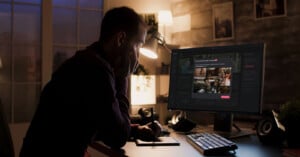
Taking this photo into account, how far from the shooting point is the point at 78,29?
3721mm

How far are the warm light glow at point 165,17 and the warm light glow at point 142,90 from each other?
540 mm

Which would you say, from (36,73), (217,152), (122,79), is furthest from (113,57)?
(36,73)

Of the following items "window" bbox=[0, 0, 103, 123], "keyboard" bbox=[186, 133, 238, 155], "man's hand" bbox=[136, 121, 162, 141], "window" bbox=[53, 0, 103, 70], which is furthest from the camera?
"window" bbox=[53, 0, 103, 70]

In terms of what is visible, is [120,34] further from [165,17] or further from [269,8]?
[165,17]

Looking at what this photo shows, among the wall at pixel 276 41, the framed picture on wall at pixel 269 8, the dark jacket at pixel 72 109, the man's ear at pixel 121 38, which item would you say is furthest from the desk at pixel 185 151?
the framed picture on wall at pixel 269 8

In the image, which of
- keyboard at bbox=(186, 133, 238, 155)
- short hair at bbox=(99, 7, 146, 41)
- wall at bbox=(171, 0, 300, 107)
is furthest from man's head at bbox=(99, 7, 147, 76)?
wall at bbox=(171, 0, 300, 107)

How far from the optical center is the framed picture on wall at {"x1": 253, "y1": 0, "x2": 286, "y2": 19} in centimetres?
232

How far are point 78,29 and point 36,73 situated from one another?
2.15 feet

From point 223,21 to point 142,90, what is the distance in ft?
3.32

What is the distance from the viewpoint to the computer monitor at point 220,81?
1.77 metres

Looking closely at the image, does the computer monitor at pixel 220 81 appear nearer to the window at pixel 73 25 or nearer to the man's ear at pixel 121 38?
the man's ear at pixel 121 38

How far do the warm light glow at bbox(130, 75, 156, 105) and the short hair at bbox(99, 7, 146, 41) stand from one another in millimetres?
1845

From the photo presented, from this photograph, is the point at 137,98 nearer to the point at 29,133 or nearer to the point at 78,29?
the point at 78,29

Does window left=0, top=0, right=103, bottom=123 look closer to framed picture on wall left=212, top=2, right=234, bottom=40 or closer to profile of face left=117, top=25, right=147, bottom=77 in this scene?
framed picture on wall left=212, top=2, right=234, bottom=40
